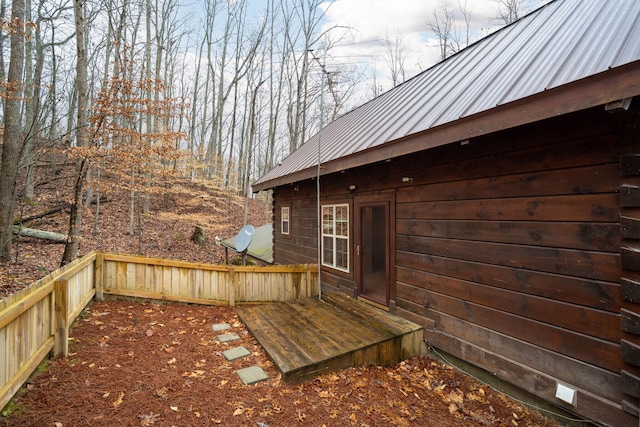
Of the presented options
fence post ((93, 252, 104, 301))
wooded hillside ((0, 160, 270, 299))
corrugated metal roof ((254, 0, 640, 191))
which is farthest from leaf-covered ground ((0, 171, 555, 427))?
wooded hillside ((0, 160, 270, 299))

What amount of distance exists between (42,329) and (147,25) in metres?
15.8

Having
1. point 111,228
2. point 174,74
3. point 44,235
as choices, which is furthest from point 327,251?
point 174,74

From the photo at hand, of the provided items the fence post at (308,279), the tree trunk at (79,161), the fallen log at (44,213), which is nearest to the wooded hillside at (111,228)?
the fallen log at (44,213)

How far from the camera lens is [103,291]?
5.08 metres

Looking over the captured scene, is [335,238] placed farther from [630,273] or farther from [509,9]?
[509,9]

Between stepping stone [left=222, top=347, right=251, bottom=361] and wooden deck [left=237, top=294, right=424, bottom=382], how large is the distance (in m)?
0.24

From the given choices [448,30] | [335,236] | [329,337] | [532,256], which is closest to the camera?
[532,256]

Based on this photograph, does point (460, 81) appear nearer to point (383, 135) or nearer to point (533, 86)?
point (383, 135)

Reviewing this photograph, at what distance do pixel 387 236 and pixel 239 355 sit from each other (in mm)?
2660

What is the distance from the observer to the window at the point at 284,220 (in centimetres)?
842

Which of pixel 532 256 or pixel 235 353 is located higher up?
pixel 532 256

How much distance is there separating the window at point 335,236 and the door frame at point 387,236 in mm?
299

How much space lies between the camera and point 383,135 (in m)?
4.27

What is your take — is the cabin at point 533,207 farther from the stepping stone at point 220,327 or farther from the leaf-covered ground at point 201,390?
the stepping stone at point 220,327
